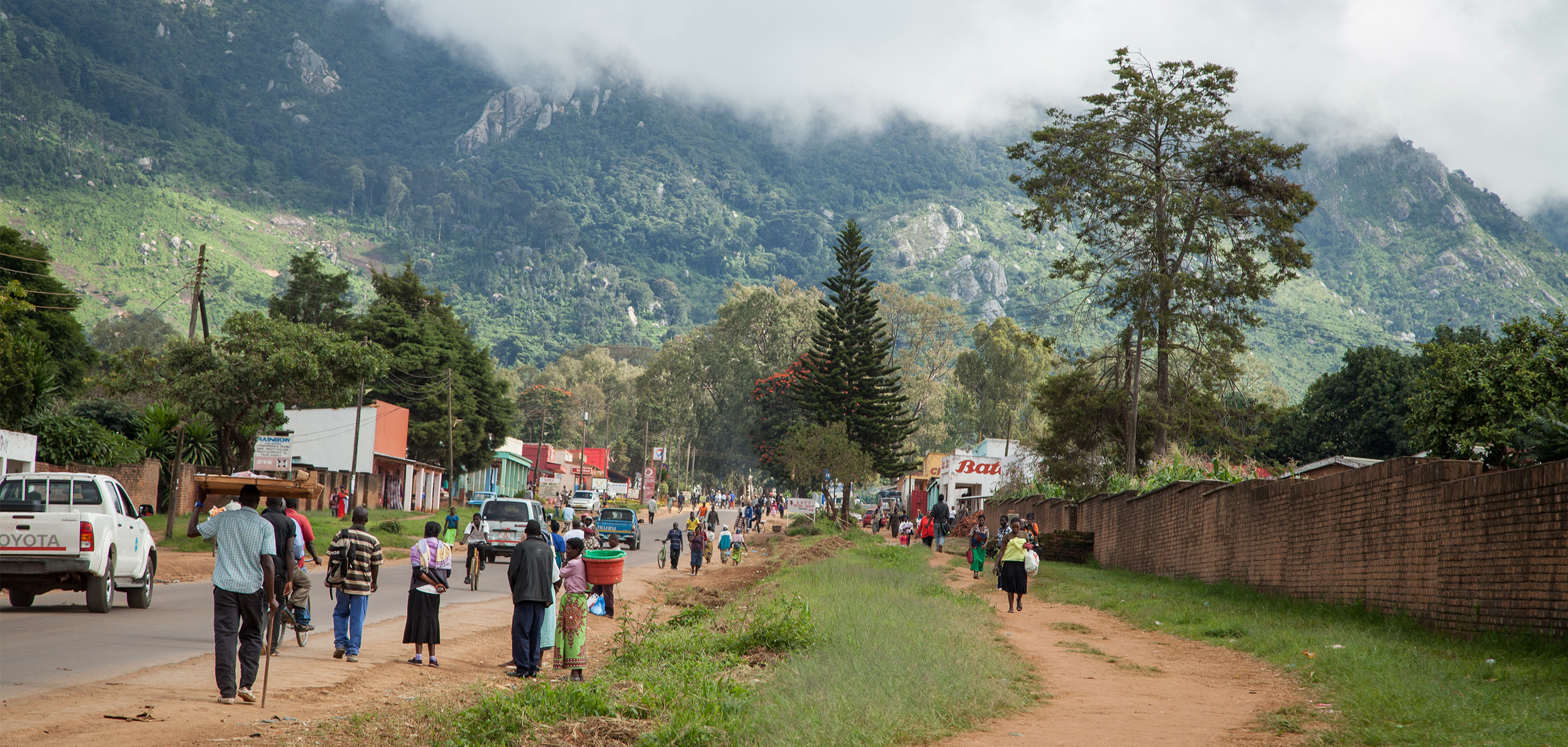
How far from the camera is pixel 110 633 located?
13078 millimetres

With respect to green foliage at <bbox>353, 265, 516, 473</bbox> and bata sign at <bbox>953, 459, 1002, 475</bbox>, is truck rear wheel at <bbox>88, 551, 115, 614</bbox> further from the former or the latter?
bata sign at <bbox>953, 459, 1002, 475</bbox>

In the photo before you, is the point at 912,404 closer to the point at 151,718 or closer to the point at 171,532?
the point at 171,532

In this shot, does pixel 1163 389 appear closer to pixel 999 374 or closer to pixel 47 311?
pixel 47 311

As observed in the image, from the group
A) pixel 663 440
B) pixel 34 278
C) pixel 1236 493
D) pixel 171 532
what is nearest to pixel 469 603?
pixel 1236 493

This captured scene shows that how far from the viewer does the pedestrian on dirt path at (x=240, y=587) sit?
29.1 ft

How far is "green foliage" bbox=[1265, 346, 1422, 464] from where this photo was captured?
47.8 m

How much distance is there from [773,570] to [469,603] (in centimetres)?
1137

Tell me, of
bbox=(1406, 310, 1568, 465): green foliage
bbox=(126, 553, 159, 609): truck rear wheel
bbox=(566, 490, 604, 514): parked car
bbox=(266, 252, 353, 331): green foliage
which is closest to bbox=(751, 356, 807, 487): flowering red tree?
bbox=(566, 490, 604, 514): parked car

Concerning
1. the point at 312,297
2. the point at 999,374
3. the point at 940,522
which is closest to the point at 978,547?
the point at 940,522

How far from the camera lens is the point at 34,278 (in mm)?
42188

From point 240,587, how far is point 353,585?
10.0 feet

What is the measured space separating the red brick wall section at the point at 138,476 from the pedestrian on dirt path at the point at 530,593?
89.1 ft

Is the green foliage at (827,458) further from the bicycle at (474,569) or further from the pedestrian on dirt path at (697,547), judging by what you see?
the bicycle at (474,569)

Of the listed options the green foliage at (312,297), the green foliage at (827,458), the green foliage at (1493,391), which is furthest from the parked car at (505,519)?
the green foliage at (312,297)
